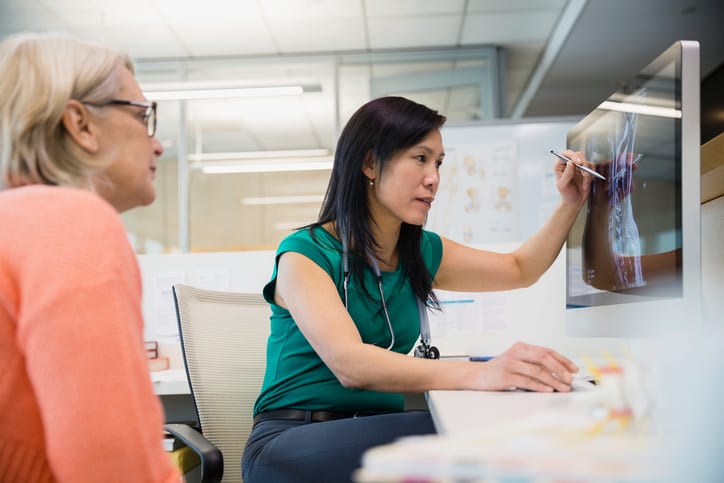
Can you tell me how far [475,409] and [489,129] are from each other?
131 inches

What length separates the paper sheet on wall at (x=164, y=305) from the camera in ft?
7.41

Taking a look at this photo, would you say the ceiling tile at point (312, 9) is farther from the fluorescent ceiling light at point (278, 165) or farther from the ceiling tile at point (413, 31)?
the fluorescent ceiling light at point (278, 165)

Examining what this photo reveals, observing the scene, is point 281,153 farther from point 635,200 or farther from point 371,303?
point 635,200

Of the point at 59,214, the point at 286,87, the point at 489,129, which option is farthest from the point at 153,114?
the point at 286,87

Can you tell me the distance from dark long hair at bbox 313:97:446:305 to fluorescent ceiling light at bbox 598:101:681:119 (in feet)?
1.12

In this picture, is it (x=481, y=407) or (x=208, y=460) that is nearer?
(x=481, y=407)

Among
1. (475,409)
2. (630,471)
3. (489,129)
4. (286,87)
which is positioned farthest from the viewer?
(286,87)

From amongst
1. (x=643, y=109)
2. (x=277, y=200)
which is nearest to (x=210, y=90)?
(x=277, y=200)

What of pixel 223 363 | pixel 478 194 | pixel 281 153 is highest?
pixel 281 153

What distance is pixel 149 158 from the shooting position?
0.90 meters

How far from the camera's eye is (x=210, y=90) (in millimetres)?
5027

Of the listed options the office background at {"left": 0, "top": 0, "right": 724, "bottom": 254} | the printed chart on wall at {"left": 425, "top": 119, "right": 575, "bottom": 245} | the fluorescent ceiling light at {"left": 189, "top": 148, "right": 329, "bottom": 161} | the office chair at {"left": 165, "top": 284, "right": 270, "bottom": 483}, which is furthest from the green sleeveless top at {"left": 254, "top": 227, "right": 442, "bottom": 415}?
the fluorescent ceiling light at {"left": 189, "top": 148, "right": 329, "bottom": 161}

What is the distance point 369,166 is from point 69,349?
95 cm

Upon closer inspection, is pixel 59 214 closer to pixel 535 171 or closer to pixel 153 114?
pixel 153 114
